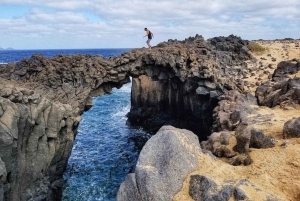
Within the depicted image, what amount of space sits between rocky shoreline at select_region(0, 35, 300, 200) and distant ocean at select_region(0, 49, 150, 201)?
3435 mm

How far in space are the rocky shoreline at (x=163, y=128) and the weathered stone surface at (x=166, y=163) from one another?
45 millimetres

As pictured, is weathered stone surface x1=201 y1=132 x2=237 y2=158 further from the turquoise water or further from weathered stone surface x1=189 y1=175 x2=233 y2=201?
the turquoise water

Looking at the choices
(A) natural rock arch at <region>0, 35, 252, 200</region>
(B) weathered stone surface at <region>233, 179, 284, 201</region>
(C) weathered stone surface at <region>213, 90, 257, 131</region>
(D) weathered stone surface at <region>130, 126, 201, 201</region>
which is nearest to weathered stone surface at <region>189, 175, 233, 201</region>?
(B) weathered stone surface at <region>233, 179, 284, 201</region>

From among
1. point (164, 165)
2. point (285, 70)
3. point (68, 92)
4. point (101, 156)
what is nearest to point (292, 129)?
point (164, 165)

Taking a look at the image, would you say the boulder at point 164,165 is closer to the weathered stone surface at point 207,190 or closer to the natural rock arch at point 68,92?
the weathered stone surface at point 207,190

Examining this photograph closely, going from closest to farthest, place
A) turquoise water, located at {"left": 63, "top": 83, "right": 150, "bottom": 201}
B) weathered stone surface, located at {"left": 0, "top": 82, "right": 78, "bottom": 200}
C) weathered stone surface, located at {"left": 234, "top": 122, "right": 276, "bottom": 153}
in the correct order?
1. weathered stone surface, located at {"left": 234, "top": 122, "right": 276, "bottom": 153}
2. weathered stone surface, located at {"left": 0, "top": 82, "right": 78, "bottom": 200}
3. turquoise water, located at {"left": 63, "top": 83, "right": 150, "bottom": 201}

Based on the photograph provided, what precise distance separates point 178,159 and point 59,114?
36.2 ft

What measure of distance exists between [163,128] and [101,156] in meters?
20.6

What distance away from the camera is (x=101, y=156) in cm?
3506

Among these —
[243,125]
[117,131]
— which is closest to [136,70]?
[243,125]

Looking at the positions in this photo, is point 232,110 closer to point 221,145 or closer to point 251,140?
point 221,145

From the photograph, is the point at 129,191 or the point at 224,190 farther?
the point at 129,191

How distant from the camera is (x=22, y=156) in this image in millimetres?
18797

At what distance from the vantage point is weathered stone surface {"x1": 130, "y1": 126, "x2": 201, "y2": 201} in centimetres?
1320
